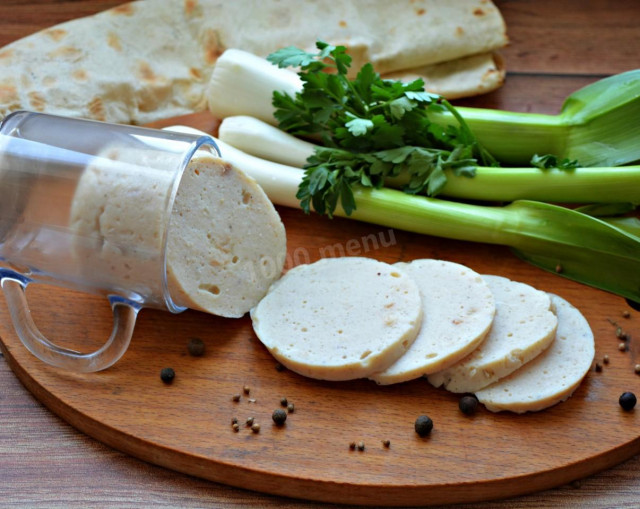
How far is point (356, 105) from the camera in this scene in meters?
3.47

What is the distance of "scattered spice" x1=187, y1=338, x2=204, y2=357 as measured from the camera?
2.94 m

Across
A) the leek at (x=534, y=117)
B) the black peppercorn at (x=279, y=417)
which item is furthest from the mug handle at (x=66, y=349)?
the leek at (x=534, y=117)

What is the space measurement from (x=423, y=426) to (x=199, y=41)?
2.58 m

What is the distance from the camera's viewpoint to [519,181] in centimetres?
345

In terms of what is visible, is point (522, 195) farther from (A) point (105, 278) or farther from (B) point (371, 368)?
(A) point (105, 278)

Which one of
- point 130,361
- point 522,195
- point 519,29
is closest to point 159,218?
point 130,361

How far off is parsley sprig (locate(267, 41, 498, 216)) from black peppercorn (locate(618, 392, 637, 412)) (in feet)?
3.87

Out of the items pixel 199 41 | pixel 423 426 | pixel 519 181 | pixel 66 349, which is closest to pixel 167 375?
pixel 66 349

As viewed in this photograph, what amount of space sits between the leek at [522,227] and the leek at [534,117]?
0.38 m

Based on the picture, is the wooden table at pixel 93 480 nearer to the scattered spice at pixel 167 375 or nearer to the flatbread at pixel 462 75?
the scattered spice at pixel 167 375

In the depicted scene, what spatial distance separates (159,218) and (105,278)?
0.36 metres

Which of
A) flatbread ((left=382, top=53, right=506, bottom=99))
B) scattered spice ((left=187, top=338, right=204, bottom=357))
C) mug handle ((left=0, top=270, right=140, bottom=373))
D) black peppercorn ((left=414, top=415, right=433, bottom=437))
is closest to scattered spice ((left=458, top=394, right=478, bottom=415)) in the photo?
black peppercorn ((left=414, top=415, right=433, bottom=437))

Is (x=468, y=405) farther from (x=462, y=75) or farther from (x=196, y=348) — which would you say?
(x=462, y=75)

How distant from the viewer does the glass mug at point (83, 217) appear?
272 cm
